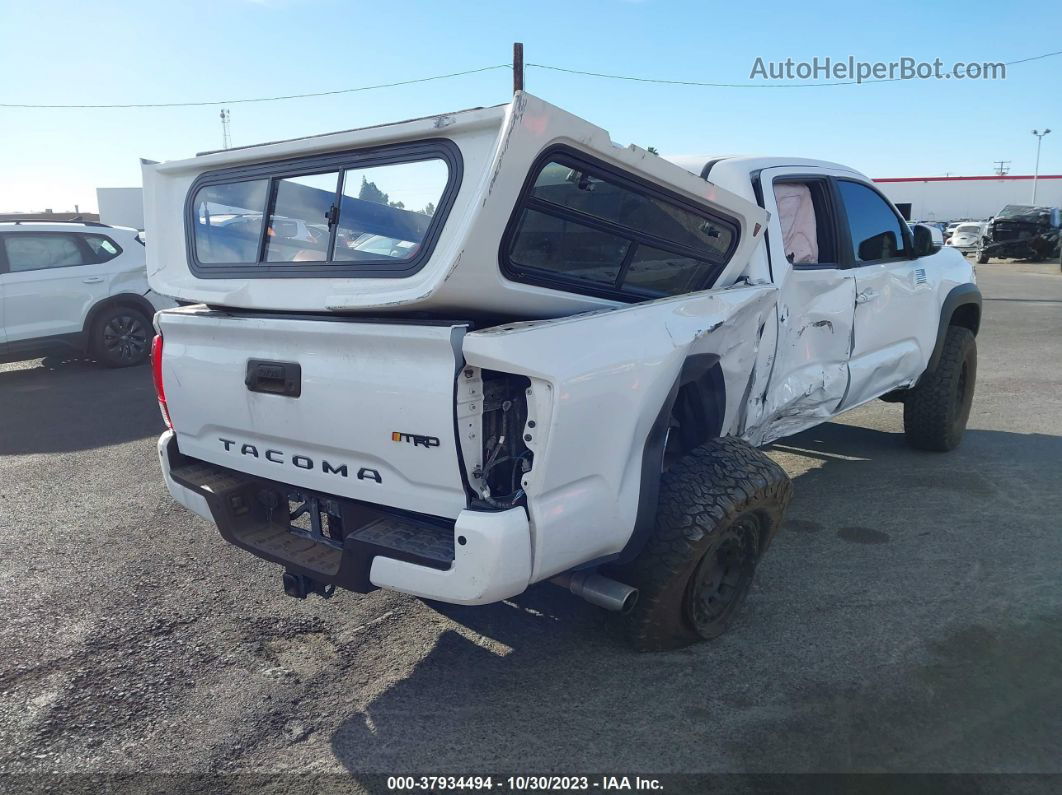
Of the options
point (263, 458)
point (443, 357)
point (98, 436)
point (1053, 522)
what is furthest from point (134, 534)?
point (1053, 522)

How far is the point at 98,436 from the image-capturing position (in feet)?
21.7

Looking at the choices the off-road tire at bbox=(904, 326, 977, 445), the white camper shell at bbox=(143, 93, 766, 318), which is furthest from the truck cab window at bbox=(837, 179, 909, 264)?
the white camper shell at bbox=(143, 93, 766, 318)

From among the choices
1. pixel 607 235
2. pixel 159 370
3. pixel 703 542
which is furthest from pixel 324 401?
pixel 703 542

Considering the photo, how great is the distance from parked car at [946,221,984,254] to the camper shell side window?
34065 mm

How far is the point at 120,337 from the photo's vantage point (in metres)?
9.58

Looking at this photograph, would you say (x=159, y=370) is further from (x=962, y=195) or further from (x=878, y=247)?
(x=962, y=195)

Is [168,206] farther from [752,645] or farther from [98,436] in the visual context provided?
[98,436]

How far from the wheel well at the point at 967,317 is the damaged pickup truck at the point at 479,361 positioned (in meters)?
2.59

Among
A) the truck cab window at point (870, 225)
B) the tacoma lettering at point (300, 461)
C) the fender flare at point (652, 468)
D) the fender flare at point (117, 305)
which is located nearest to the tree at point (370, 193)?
the tacoma lettering at point (300, 461)

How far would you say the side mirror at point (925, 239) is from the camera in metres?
5.27

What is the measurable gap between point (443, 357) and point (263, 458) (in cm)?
105

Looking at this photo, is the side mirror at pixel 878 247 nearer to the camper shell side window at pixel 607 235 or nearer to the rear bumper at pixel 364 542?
the camper shell side window at pixel 607 235

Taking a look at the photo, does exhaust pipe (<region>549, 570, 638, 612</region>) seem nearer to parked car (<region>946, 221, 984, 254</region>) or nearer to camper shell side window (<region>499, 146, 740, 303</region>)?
camper shell side window (<region>499, 146, 740, 303</region>)

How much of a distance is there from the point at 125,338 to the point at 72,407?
2.11 m
